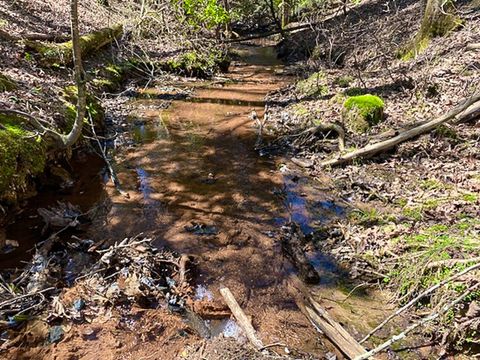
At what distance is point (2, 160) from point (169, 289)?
3.12m

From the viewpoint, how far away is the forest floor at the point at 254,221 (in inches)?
155

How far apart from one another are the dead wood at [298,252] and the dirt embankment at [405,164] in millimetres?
388

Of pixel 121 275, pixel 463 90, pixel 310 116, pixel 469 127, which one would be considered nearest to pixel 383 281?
pixel 121 275

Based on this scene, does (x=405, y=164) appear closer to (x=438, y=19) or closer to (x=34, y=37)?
(x=438, y=19)

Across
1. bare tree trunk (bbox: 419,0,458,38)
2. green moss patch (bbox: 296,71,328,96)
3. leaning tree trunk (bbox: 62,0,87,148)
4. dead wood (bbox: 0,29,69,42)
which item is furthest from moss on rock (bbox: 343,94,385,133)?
dead wood (bbox: 0,29,69,42)

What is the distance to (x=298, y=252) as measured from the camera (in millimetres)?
5152

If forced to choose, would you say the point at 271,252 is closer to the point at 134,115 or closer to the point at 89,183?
the point at 89,183

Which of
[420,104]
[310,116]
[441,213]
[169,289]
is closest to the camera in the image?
[169,289]

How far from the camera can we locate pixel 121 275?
4723 mm

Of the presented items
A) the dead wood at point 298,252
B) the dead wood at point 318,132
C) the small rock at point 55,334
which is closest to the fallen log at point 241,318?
the dead wood at point 298,252

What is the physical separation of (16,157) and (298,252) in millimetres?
4447

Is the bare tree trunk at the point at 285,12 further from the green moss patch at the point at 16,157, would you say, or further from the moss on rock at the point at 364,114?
the green moss patch at the point at 16,157

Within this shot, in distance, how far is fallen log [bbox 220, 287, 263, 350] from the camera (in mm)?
3779

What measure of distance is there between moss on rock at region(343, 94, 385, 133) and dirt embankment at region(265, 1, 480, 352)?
0.08m
